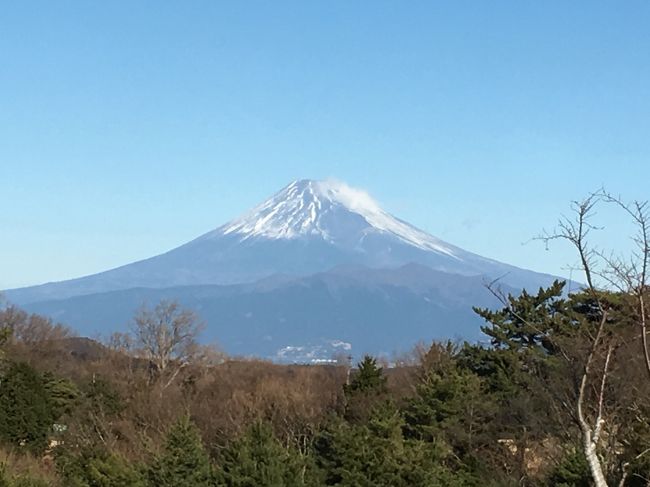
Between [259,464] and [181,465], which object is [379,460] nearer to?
[259,464]

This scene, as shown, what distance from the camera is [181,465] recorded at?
1323 centimetres

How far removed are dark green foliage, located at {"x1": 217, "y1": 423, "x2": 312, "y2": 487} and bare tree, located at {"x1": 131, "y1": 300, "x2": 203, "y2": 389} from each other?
94.4ft

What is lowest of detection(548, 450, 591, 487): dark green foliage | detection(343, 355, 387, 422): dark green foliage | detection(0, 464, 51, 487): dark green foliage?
detection(548, 450, 591, 487): dark green foliage

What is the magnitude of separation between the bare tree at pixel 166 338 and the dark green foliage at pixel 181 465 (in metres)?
28.6

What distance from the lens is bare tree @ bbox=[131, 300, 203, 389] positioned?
144ft

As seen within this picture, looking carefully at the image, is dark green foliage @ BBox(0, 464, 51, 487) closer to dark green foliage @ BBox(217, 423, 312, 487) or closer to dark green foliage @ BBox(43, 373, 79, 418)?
dark green foliage @ BBox(217, 423, 312, 487)

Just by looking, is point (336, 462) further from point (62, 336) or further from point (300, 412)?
point (62, 336)

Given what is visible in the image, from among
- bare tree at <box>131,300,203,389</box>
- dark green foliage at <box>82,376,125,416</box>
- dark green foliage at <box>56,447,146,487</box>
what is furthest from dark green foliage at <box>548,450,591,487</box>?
bare tree at <box>131,300,203,389</box>

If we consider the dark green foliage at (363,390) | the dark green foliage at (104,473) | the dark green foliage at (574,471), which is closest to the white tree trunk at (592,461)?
the dark green foliage at (574,471)

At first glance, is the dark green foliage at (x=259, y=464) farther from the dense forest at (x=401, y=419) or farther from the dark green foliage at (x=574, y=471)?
the dark green foliage at (x=574, y=471)

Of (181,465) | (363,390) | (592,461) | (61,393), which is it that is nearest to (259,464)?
(181,465)

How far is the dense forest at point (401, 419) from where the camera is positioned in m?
7.94

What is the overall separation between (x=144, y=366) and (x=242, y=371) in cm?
654

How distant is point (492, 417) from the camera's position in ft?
66.8
